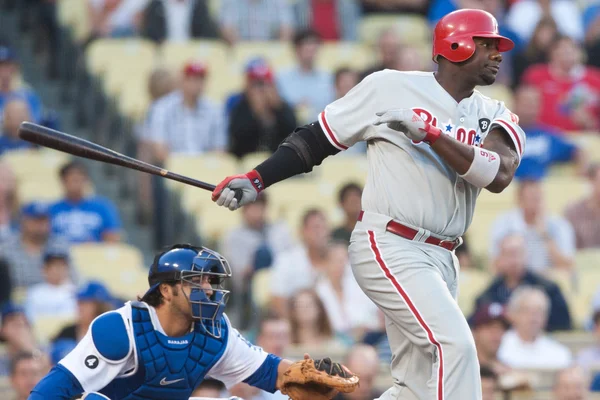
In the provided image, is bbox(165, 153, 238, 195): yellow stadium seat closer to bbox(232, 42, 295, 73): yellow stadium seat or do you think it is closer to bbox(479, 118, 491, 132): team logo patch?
bbox(232, 42, 295, 73): yellow stadium seat

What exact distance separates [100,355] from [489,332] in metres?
3.64

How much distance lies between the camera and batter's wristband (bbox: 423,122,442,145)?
178 inches

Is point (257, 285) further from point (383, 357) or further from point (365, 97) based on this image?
point (365, 97)

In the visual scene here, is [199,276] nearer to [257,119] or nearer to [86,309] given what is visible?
[86,309]

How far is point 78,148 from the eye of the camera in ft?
16.6

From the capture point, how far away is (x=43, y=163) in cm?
927

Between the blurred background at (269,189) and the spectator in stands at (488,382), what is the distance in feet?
0.12

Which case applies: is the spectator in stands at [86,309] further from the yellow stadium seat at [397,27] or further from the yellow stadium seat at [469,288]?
the yellow stadium seat at [397,27]

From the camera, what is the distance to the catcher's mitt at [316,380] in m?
4.75

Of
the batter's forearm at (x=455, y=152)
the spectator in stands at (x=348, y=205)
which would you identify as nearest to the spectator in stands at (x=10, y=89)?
the spectator in stands at (x=348, y=205)

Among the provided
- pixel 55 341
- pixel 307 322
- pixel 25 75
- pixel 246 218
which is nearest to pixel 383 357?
pixel 307 322

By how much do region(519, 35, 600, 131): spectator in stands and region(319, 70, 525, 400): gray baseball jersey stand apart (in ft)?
21.0

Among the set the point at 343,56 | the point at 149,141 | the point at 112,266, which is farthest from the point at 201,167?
the point at 343,56

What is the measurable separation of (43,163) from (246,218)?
1682mm
